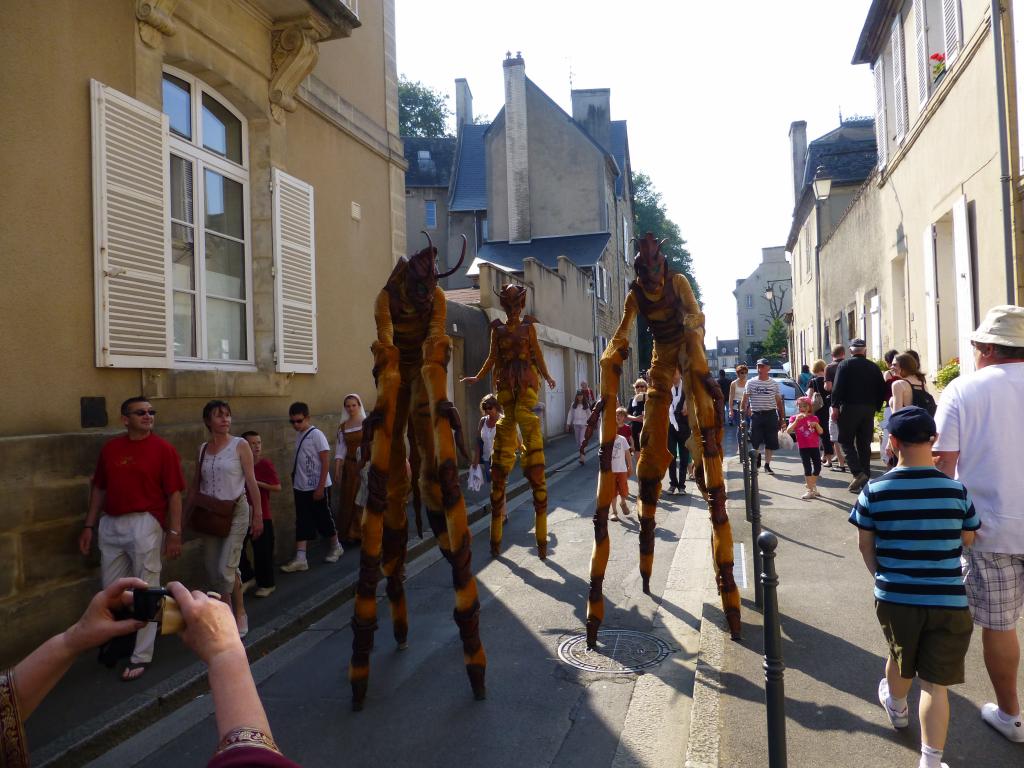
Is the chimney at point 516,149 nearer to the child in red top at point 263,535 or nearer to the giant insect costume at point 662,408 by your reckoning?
the child in red top at point 263,535

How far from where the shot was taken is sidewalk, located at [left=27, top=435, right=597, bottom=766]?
411 centimetres

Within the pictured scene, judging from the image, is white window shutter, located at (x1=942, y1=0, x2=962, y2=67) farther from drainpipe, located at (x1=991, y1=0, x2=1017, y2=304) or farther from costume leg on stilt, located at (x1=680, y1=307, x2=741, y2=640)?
costume leg on stilt, located at (x1=680, y1=307, x2=741, y2=640)

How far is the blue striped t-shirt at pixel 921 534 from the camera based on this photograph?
121 inches

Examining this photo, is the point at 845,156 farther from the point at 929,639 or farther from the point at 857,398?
the point at 929,639

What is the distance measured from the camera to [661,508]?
10383 millimetres

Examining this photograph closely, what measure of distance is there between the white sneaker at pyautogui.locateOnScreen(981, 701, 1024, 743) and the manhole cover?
73.5 inches

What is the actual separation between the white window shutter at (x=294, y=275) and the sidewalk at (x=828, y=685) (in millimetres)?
5078

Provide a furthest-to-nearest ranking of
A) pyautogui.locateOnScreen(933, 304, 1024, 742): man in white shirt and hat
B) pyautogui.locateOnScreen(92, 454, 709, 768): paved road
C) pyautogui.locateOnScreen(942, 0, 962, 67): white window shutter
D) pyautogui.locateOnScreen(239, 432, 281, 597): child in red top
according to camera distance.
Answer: pyautogui.locateOnScreen(942, 0, 962, 67): white window shutter → pyautogui.locateOnScreen(239, 432, 281, 597): child in red top → pyautogui.locateOnScreen(92, 454, 709, 768): paved road → pyautogui.locateOnScreen(933, 304, 1024, 742): man in white shirt and hat

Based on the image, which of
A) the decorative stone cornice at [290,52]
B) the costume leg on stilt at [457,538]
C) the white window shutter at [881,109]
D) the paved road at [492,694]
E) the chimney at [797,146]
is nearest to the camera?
the paved road at [492,694]

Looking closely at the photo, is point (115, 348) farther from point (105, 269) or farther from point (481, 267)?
point (481, 267)

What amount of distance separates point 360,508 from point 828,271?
19.0 meters

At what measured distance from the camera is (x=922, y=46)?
12.0m

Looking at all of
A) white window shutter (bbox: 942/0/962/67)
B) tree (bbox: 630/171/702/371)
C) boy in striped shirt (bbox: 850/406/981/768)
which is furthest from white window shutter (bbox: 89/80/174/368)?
tree (bbox: 630/171/702/371)

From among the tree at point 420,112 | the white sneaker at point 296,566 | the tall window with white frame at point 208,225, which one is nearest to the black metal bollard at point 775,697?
the white sneaker at point 296,566
